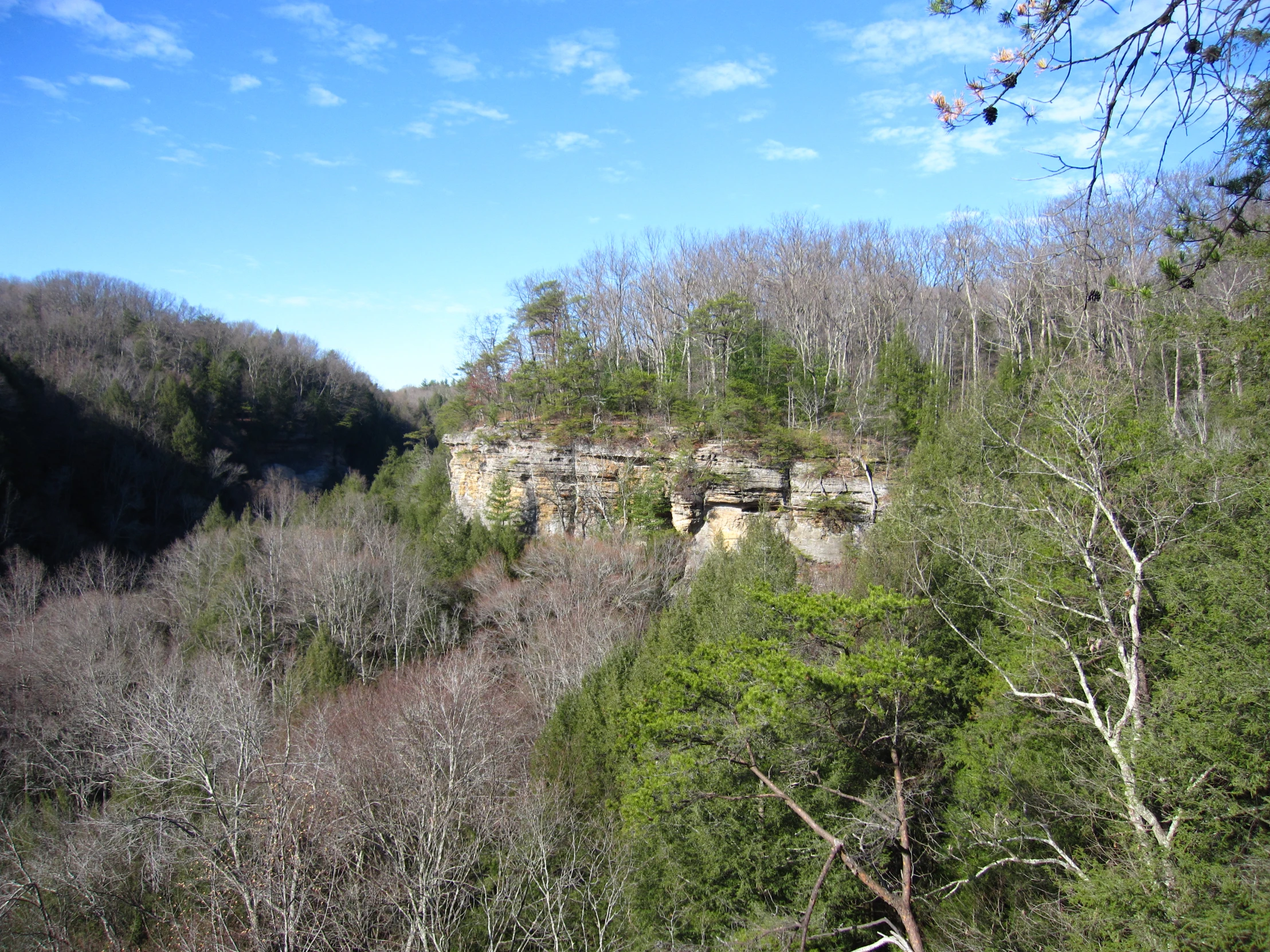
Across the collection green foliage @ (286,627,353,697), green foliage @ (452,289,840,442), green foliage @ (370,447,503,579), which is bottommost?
green foliage @ (286,627,353,697)

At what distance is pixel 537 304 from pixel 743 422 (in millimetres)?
12475

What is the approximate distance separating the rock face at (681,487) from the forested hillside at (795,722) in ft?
9.40

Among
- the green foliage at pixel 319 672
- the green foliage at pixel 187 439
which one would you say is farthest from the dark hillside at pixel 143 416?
the green foliage at pixel 319 672

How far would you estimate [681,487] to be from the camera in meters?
28.3

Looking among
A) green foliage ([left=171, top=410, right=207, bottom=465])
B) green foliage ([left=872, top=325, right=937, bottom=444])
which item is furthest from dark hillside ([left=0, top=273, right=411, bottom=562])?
green foliage ([left=872, top=325, right=937, bottom=444])

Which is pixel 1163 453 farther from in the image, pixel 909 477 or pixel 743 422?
pixel 743 422

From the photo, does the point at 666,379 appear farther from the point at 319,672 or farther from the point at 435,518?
the point at 319,672

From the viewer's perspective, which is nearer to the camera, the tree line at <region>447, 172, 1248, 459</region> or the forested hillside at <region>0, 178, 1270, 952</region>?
the forested hillside at <region>0, 178, 1270, 952</region>

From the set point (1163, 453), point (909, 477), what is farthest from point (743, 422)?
point (1163, 453)

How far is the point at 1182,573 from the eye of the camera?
9047mm

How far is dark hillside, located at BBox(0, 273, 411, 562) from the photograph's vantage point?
116 feet

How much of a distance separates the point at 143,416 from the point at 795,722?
148 ft

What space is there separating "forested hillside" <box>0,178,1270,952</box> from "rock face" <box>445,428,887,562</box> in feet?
9.40

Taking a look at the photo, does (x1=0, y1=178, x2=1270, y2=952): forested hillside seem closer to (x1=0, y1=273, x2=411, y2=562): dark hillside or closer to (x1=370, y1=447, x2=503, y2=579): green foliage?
(x1=370, y1=447, x2=503, y2=579): green foliage
